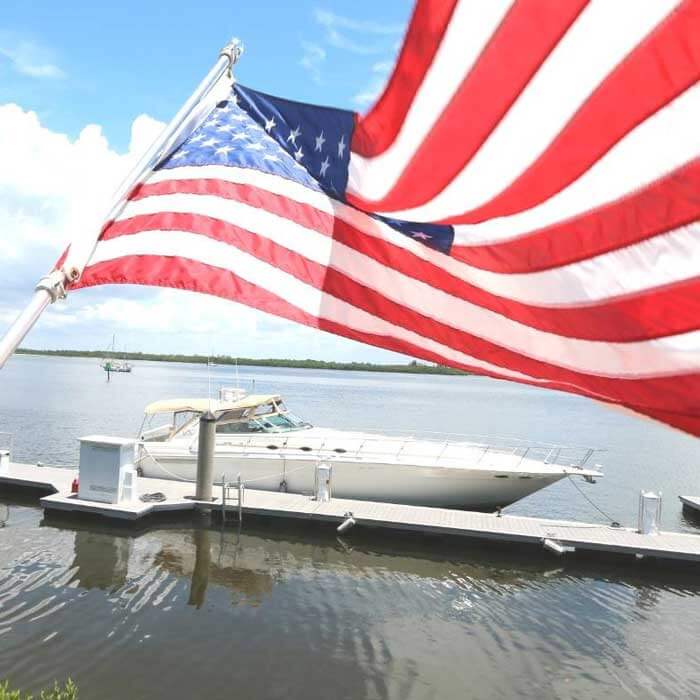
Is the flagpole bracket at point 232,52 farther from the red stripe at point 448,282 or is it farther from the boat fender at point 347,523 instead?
the boat fender at point 347,523

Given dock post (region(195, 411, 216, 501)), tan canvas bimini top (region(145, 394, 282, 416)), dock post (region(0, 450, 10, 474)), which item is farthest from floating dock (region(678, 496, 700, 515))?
dock post (region(0, 450, 10, 474))

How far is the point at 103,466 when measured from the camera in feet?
48.4

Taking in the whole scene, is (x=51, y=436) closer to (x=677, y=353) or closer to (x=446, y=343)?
(x=446, y=343)

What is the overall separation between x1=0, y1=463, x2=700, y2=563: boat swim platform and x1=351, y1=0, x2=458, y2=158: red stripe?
34.3 feet

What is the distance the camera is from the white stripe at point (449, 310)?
4.08m

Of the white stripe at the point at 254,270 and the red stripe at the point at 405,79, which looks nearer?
the red stripe at the point at 405,79

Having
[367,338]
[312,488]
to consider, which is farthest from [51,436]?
[367,338]

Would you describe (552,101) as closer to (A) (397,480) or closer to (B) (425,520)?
(B) (425,520)

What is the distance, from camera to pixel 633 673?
29.4 feet

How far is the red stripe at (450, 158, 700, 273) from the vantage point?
3.75 meters

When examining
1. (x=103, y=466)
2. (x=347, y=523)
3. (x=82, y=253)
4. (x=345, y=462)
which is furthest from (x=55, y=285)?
(x=345, y=462)

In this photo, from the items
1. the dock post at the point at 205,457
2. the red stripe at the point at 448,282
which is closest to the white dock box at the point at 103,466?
the dock post at the point at 205,457

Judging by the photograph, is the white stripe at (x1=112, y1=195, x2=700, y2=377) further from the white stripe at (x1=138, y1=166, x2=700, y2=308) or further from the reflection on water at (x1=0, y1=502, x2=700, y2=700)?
the reflection on water at (x1=0, y1=502, x2=700, y2=700)

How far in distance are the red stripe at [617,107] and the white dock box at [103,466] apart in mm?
11690
